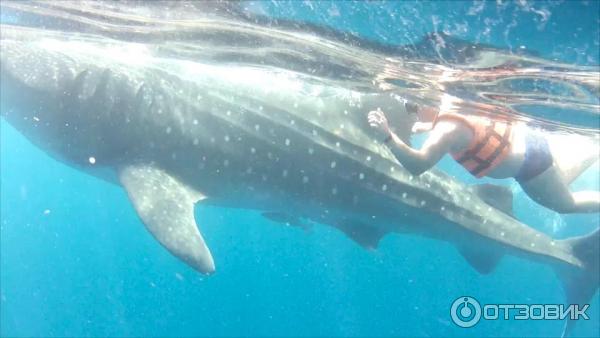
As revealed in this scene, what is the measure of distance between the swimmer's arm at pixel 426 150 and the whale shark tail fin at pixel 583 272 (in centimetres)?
434

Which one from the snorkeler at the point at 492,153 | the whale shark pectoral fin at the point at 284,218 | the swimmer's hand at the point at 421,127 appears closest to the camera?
the snorkeler at the point at 492,153

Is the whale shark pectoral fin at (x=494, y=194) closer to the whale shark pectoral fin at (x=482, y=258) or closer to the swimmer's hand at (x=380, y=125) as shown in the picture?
the whale shark pectoral fin at (x=482, y=258)

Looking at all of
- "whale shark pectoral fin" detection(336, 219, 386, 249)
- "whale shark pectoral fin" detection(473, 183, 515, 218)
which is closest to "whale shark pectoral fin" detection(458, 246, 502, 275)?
"whale shark pectoral fin" detection(473, 183, 515, 218)

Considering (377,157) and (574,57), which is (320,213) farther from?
(574,57)

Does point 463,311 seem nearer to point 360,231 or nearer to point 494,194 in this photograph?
point 494,194

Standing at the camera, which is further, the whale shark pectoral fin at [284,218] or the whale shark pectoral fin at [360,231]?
the whale shark pectoral fin at [284,218]

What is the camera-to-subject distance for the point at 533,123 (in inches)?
A: 502

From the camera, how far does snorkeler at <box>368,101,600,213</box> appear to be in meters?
7.58

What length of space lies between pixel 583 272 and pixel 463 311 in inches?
125

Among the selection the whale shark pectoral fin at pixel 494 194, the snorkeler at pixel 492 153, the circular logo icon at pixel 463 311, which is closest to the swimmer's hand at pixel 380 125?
the snorkeler at pixel 492 153

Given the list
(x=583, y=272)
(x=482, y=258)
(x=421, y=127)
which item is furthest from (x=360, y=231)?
(x=583, y=272)

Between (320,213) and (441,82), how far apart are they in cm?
367

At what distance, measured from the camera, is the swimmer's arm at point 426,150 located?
753 centimetres

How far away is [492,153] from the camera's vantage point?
771cm
